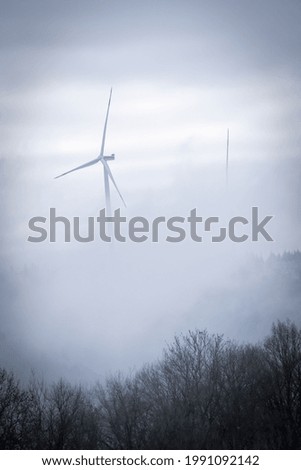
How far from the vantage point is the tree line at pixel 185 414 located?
61.0 meters

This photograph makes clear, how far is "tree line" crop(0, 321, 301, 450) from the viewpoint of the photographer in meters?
61.0

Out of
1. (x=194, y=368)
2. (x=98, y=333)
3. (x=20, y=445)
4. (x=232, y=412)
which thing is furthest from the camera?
(x=98, y=333)

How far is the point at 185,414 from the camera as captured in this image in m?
63.5

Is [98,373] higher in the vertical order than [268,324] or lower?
lower

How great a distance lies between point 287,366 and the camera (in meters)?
73.4

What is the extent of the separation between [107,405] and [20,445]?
8.21 m

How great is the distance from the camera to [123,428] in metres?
63.3
